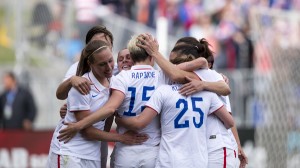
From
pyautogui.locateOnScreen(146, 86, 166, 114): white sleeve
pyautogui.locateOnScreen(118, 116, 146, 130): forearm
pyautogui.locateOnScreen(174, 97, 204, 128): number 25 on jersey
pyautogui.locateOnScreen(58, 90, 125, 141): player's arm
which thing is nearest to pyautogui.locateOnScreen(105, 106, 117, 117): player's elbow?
pyautogui.locateOnScreen(58, 90, 125, 141): player's arm

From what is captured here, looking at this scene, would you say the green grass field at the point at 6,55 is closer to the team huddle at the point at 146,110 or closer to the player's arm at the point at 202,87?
the team huddle at the point at 146,110

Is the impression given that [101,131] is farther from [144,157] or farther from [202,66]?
[202,66]

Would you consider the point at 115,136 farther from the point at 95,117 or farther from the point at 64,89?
the point at 64,89

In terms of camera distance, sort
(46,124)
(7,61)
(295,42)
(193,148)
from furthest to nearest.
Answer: (7,61) → (46,124) → (295,42) → (193,148)

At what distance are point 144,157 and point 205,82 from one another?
2.97 ft

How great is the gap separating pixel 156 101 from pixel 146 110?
123mm

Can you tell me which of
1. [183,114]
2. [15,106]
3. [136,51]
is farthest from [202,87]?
[15,106]

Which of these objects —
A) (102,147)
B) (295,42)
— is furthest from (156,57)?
(295,42)

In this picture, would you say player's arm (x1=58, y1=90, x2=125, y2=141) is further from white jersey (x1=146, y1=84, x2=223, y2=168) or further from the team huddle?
white jersey (x1=146, y1=84, x2=223, y2=168)

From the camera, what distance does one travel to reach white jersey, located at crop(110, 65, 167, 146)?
9.38 meters

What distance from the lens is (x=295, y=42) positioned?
19062mm

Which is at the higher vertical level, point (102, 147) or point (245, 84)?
point (245, 84)

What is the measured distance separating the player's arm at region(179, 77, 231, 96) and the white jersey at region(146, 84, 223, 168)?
69 millimetres

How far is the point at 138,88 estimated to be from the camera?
9.42m
